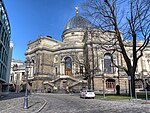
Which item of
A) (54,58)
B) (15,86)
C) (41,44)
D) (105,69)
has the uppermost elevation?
(41,44)

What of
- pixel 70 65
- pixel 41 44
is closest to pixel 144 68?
pixel 70 65

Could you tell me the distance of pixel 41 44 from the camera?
51.7 metres

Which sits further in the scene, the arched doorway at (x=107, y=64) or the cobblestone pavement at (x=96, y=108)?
the arched doorway at (x=107, y=64)

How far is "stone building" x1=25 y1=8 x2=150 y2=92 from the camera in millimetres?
41000

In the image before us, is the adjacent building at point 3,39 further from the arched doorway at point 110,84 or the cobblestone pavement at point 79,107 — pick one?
the arched doorway at point 110,84

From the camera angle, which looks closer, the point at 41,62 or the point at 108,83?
the point at 108,83

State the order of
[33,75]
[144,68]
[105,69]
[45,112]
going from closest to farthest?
1. [45,112]
2. [105,69]
3. [144,68]
4. [33,75]

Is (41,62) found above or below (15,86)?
above

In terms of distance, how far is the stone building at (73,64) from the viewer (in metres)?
41.0

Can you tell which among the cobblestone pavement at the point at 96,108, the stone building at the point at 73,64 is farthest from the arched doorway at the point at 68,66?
the cobblestone pavement at the point at 96,108

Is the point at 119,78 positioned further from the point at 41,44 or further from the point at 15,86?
the point at 15,86

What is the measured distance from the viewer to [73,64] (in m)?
48.8

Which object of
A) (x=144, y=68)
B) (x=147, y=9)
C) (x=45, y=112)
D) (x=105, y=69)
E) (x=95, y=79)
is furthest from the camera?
(x=144, y=68)

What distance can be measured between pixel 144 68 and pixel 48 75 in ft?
85.7
